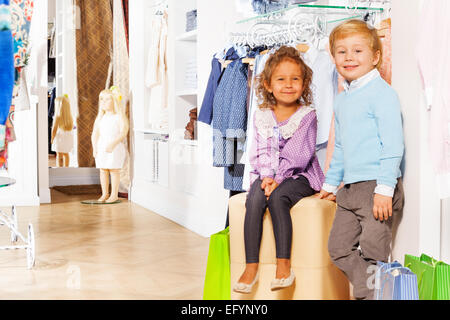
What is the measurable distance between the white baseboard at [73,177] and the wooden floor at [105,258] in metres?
1.17

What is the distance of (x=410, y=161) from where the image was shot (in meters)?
2.09

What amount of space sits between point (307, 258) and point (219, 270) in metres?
0.34

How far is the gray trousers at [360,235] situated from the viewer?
2084mm

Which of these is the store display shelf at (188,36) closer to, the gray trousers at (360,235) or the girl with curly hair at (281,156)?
the girl with curly hair at (281,156)

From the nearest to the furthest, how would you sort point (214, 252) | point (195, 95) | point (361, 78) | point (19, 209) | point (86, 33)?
point (361, 78) → point (214, 252) → point (195, 95) → point (19, 209) → point (86, 33)

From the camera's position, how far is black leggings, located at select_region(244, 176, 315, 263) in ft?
7.23

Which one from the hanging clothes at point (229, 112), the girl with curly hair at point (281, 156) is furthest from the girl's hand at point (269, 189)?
the hanging clothes at point (229, 112)

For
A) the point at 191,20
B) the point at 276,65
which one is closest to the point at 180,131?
the point at 191,20

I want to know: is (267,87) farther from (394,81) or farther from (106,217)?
(106,217)

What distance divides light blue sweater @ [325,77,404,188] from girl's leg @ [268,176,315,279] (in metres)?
0.20

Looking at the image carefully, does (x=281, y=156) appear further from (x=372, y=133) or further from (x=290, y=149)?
(x=372, y=133)

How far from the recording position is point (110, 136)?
579 cm
